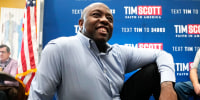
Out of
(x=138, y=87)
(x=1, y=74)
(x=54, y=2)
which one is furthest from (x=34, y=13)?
(x=138, y=87)

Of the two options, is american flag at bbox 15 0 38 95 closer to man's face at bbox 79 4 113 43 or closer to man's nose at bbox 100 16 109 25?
man's face at bbox 79 4 113 43

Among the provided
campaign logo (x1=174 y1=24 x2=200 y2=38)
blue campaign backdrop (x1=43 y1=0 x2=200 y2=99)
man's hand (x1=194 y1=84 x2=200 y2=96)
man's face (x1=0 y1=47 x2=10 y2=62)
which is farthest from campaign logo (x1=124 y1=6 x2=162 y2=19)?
man's face (x1=0 y1=47 x2=10 y2=62)

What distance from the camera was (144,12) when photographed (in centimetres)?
231

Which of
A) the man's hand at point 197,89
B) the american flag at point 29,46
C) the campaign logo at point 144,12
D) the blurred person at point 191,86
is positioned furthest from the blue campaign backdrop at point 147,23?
the man's hand at point 197,89

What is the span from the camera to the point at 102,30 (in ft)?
3.49

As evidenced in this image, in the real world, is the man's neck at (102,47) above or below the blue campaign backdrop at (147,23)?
below

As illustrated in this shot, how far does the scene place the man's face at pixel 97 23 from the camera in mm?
1064

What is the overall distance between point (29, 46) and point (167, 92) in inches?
74.8

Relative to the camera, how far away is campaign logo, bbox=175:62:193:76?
224 centimetres

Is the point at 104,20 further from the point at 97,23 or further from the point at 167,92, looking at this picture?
the point at 167,92

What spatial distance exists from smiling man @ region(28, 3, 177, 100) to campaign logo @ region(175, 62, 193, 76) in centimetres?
131

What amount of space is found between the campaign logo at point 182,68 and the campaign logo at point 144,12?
684mm

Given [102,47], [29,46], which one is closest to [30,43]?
[29,46]

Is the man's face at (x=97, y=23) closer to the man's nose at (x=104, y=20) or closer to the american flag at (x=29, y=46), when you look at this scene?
the man's nose at (x=104, y=20)
